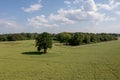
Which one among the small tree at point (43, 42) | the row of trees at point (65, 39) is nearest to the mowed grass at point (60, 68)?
the small tree at point (43, 42)

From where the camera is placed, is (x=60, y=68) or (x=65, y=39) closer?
(x=60, y=68)

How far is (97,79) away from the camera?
25172 mm

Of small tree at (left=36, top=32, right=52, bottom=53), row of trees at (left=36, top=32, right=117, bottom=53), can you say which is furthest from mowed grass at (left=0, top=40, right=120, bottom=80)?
row of trees at (left=36, top=32, right=117, bottom=53)

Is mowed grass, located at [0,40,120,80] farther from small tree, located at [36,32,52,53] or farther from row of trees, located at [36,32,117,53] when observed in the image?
row of trees, located at [36,32,117,53]

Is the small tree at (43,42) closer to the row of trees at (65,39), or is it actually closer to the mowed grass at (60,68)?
the row of trees at (65,39)

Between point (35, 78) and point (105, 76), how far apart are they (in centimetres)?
1052

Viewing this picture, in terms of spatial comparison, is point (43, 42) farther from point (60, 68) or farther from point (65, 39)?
point (65, 39)

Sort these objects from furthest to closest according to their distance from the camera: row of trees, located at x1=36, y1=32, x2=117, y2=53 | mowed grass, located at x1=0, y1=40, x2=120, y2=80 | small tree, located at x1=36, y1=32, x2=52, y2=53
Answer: row of trees, located at x1=36, y1=32, x2=117, y2=53, small tree, located at x1=36, y1=32, x2=52, y2=53, mowed grass, located at x1=0, y1=40, x2=120, y2=80

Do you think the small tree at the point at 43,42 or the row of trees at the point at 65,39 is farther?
the row of trees at the point at 65,39

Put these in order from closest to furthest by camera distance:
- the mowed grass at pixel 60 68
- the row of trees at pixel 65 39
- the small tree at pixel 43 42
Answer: the mowed grass at pixel 60 68 → the small tree at pixel 43 42 → the row of trees at pixel 65 39

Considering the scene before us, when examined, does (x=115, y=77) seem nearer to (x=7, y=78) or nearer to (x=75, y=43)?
(x=7, y=78)

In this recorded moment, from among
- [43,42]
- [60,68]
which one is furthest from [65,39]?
[60,68]

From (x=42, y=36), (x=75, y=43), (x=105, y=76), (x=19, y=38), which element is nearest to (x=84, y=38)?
(x=75, y=43)

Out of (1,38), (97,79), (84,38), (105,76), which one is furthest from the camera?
(1,38)
